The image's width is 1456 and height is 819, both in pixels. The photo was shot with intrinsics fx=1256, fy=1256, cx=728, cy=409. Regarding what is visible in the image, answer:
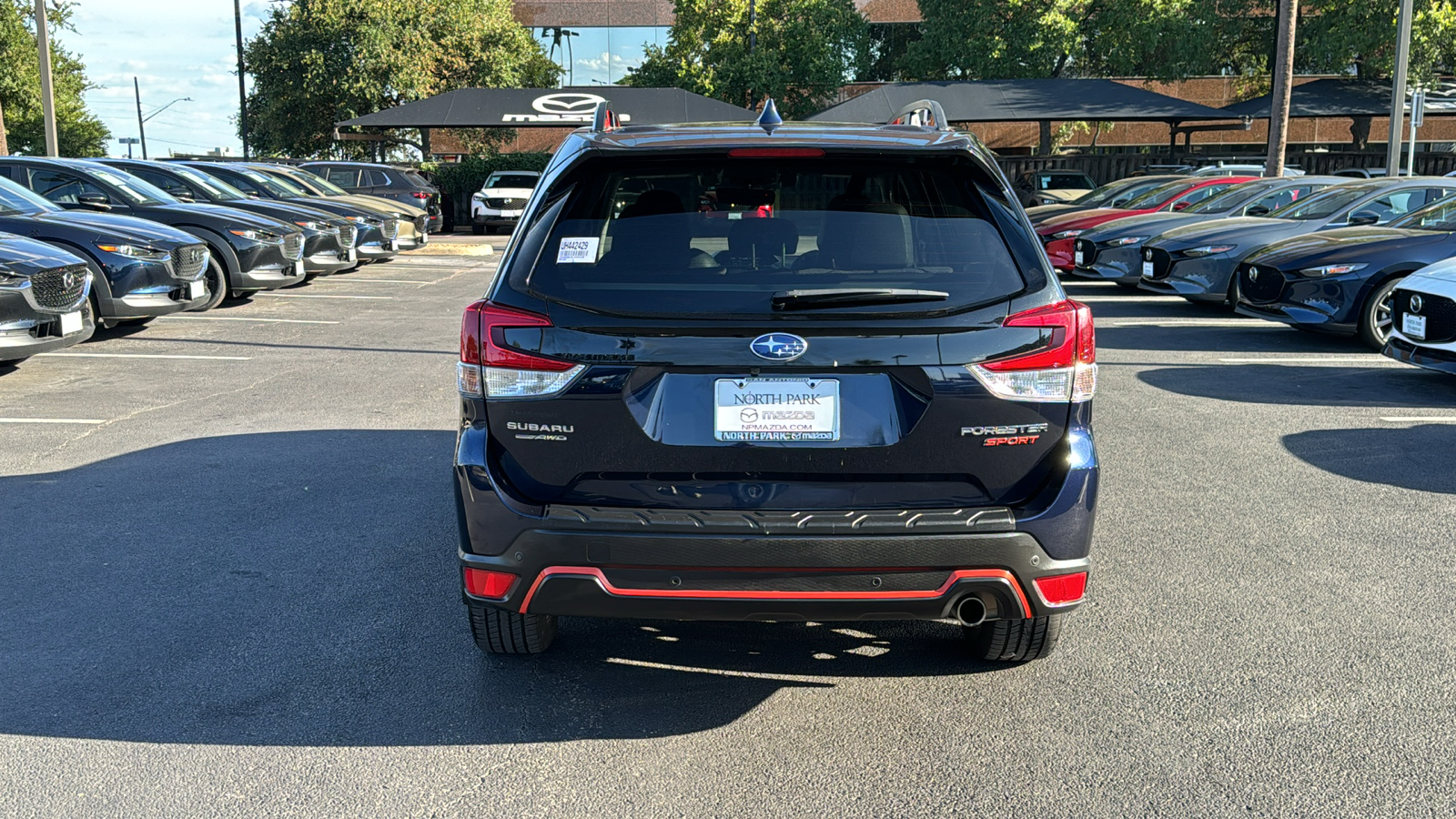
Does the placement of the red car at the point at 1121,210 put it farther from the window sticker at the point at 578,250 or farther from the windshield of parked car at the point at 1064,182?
the window sticker at the point at 578,250

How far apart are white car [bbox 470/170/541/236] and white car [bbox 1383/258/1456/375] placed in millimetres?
22786

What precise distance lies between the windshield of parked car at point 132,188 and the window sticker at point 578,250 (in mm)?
12403

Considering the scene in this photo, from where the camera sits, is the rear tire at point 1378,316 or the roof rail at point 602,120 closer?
the roof rail at point 602,120

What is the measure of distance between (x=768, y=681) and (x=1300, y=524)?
10.3 ft

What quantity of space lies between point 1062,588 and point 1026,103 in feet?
105

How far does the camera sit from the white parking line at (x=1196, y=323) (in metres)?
12.9

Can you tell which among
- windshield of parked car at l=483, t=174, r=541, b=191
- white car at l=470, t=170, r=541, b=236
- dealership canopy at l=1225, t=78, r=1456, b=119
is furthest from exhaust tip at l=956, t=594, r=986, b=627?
dealership canopy at l=1225, t=78, r=1456, b=119

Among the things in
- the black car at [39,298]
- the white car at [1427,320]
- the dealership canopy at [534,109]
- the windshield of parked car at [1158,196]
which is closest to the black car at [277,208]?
the black car at [39,298]

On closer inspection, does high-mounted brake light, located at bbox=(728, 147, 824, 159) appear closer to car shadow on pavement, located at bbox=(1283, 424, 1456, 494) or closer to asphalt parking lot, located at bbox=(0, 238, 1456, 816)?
asphalt parking lot, located at bbox=(0, 238, 1456, 816)

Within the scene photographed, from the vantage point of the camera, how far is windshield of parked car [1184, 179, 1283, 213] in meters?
17.1

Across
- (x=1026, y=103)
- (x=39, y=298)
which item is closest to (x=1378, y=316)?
(x=39, y=298)

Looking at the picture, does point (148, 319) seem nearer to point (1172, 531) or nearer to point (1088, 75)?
point (1172, 531)

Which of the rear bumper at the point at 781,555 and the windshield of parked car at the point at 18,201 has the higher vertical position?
the windshield of parked car at the point at 18,201

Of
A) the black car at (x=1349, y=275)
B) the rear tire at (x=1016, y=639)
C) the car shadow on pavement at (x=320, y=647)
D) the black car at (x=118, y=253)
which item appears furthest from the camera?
the black car at (x=118, y=253)
